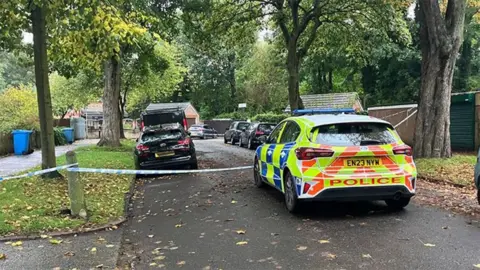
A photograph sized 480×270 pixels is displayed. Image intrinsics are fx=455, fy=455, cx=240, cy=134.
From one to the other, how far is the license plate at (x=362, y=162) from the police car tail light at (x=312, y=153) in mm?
299

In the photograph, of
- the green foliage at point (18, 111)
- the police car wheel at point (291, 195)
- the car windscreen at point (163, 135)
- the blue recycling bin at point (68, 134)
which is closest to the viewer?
the police car wheel at point (291, 195)

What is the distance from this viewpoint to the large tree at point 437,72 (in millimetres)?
12570

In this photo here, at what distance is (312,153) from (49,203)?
15.2 feet

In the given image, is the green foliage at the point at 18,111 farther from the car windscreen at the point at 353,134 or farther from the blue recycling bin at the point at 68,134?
the car windscreen at the point at 353,134

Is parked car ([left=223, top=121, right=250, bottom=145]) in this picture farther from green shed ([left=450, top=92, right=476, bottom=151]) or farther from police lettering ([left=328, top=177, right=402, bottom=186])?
police lettering ([left=328, top=177, right=402, bottom=186])

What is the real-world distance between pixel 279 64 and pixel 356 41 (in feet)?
91.3

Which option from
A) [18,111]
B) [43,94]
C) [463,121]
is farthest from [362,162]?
[18,111]

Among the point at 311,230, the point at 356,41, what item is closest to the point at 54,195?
the point at 311,230

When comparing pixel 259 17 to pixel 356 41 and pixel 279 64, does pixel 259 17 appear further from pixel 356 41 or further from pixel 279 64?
pixel 279 64

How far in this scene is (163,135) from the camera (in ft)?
44.0

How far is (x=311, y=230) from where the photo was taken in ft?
20.4

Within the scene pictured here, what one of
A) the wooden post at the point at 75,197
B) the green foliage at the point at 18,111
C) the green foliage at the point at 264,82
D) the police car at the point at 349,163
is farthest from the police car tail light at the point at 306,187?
the green foliage at the point at 264,82

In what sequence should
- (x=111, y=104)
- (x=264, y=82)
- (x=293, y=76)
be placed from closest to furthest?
(x=293, y=76) → (x=111, y=104) → (x=264, y=82)

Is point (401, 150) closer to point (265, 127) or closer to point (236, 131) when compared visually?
point (265, 127)
